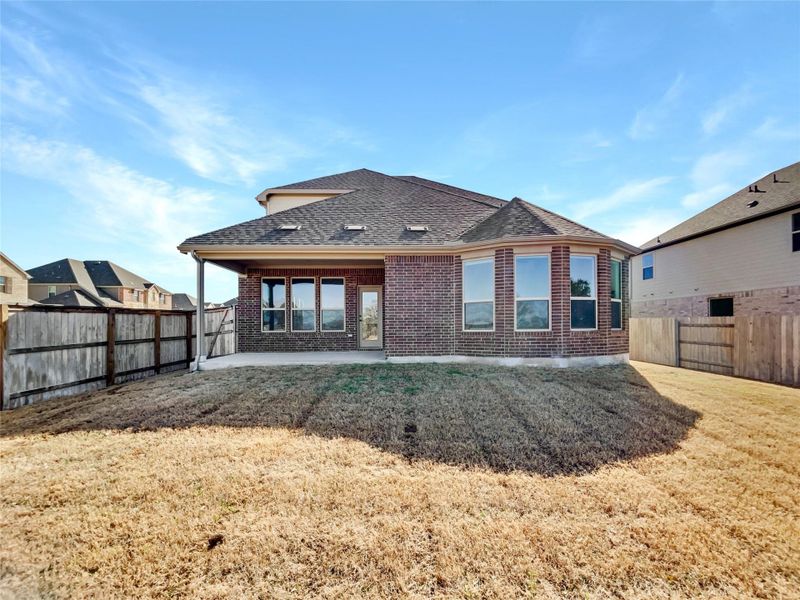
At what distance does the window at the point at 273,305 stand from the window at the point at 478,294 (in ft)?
20.5

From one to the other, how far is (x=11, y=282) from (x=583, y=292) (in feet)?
131

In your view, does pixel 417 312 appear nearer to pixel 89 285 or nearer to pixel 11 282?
pixel 11 282

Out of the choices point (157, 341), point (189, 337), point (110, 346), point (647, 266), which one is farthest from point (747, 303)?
point (110, 346)

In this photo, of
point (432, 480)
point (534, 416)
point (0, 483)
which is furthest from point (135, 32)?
point (534, 416)

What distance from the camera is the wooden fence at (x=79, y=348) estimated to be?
20.3ft

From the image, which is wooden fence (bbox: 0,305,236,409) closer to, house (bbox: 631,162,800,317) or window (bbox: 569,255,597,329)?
window (bbox: 569,255,597,329)

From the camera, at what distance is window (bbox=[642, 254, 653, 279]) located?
1847 cm

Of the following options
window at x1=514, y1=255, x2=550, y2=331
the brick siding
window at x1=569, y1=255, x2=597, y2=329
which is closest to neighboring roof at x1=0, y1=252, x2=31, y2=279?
the brick siding

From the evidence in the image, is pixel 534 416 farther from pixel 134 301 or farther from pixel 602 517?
pixel 134 301

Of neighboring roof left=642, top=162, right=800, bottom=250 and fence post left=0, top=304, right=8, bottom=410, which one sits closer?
fence post left=0, top=304, right=8, bottom=410

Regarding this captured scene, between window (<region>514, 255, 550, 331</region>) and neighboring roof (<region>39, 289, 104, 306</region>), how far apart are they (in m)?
38.7

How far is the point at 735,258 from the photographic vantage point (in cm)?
1378

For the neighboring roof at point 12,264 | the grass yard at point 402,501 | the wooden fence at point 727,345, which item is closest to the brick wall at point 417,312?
the grass yard at point 402,501

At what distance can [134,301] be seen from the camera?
41.2 meters
